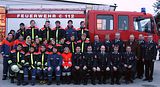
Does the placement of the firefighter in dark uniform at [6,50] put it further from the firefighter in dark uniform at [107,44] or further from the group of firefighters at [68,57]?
the firefighter in dark uniform at [107,44]

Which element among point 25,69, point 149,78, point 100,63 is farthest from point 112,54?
point 25,69

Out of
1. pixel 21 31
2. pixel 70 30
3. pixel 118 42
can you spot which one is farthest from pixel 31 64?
pixel 118 42

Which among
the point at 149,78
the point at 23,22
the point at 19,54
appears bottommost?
the point at 149,78

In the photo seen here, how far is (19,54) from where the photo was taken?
13164 millimetres

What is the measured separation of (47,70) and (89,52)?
4.96ft

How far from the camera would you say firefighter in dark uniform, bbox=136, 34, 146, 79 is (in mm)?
13953

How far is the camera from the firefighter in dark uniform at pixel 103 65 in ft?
42.9

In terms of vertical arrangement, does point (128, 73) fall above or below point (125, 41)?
below

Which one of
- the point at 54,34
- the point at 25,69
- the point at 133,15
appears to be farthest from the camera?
the point at 133,15

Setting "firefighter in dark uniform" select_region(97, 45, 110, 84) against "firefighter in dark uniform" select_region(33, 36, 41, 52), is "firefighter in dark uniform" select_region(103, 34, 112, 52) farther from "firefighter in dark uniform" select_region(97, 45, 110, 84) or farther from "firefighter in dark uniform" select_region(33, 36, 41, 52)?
"firefighter in dark uniform" select_region(33, 36, 41, 52)

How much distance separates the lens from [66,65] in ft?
42.5

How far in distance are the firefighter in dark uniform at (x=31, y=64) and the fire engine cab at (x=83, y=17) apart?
154 cm

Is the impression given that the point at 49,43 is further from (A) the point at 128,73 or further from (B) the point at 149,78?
(B) the point at 149,78

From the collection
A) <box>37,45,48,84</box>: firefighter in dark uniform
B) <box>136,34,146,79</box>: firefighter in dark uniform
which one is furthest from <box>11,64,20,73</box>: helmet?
<box>136,34,146,79</box>: firefighter in dark uniform
